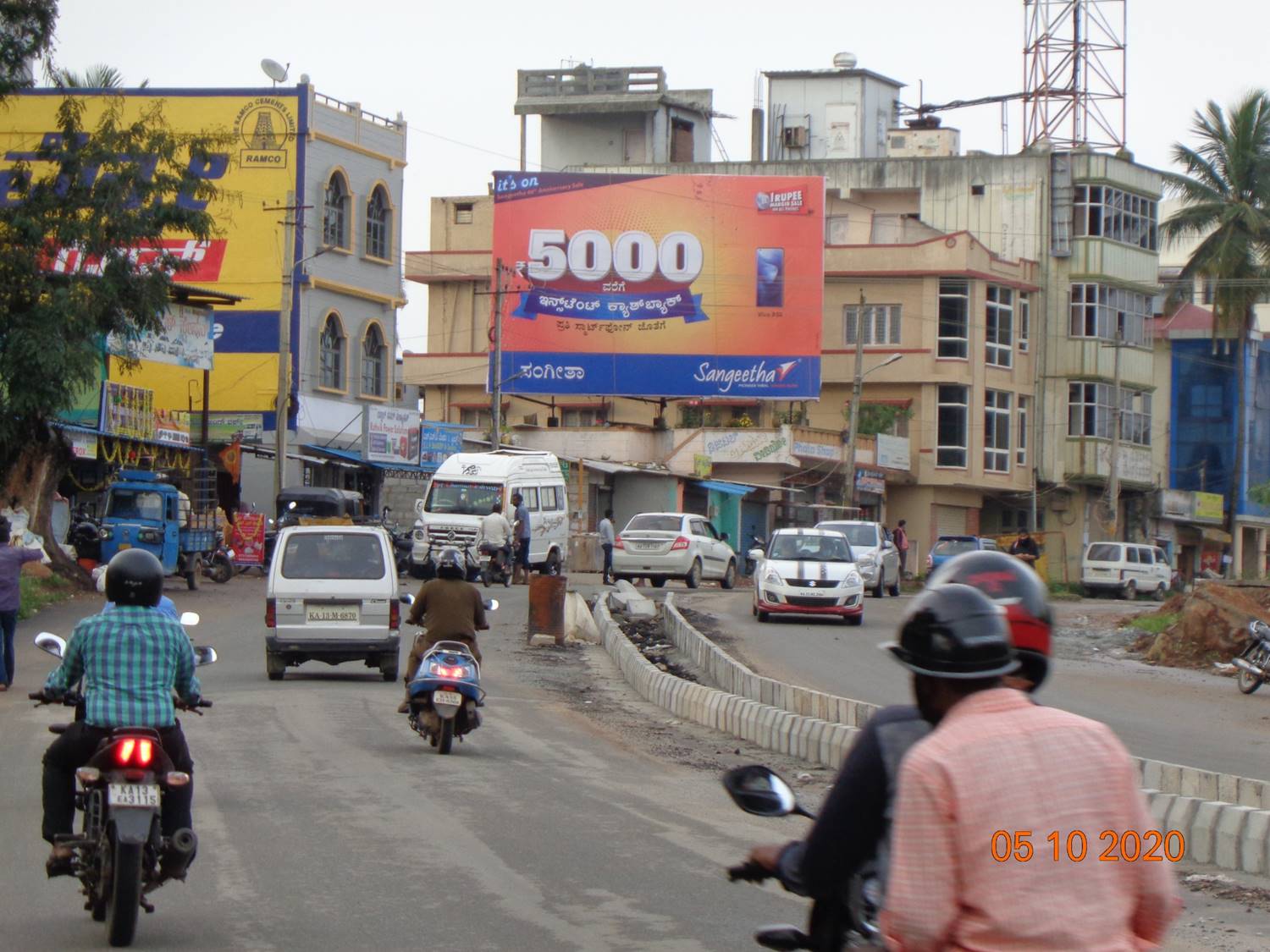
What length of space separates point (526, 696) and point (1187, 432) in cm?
5951

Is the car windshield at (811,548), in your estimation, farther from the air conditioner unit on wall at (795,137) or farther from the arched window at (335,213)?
the air conditioner unit on wall at (795,137)

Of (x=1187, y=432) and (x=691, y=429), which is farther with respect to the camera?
(x=1187, y=432)

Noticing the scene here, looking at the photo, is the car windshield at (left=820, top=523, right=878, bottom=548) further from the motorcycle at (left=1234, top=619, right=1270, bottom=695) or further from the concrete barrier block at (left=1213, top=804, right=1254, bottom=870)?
the concrete barrier block at (left=1213, top=804, right=1254, bottom=870)

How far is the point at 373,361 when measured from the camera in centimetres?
5722

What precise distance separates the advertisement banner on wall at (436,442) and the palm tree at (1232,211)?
2578 centimetres

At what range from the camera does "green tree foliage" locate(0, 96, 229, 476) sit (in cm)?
2842

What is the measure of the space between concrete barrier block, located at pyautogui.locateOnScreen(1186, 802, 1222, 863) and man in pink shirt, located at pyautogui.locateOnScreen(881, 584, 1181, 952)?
669 cm

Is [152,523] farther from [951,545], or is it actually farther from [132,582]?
[132,582]

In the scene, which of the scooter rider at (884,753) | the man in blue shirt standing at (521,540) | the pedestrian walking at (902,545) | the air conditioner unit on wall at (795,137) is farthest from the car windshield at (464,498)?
the air conditioner unit on wall at (795,137)

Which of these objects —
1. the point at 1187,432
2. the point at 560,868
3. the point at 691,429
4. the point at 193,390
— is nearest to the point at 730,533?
the point at 691,429

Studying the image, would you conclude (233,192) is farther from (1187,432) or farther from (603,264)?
(1187,432)

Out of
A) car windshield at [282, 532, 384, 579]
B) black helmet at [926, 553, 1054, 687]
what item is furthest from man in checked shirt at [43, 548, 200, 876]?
car windshield at [282, 532, 384, 579]

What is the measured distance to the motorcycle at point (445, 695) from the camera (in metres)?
13.0

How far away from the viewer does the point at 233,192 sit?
52.3m
